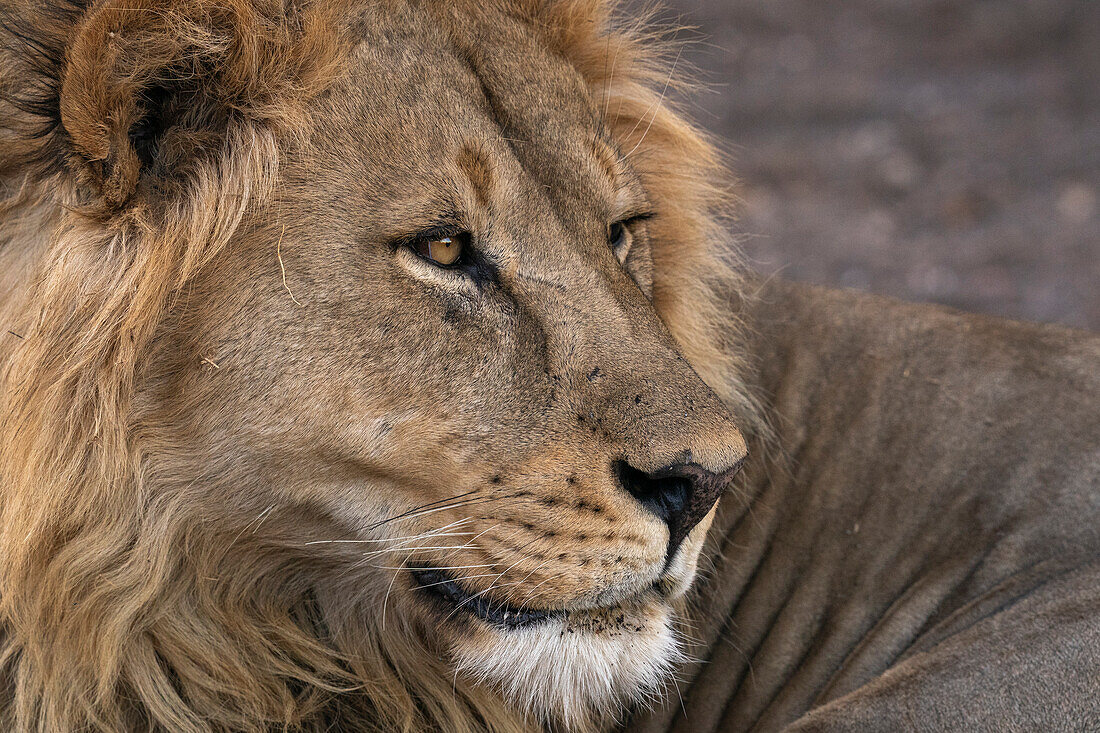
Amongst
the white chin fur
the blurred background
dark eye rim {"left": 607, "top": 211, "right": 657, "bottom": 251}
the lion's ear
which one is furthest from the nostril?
the blurred background

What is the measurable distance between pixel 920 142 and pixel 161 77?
19.1 feet

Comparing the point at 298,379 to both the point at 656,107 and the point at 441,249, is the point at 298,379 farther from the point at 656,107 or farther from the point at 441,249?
the point at 656,107

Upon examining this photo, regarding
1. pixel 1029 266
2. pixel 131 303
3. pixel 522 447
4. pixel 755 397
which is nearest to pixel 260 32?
pixel 131 303

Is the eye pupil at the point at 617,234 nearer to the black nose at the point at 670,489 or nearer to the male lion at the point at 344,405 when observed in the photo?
the male lion at the point at 344,405

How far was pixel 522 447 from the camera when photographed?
1.81 metres

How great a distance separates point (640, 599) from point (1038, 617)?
79 cm

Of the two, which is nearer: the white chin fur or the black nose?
the black nose

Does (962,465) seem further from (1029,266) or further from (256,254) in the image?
(1029,266)

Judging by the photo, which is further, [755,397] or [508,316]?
[755,397]

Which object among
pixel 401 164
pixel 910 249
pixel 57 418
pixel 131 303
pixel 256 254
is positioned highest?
pixel 910 249

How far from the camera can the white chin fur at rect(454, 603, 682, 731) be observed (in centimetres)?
185

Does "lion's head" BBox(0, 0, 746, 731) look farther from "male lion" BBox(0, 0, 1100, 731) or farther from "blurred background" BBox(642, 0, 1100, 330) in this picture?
"blurred background" BBox(642, 0, 1100, 330)

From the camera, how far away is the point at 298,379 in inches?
69.9

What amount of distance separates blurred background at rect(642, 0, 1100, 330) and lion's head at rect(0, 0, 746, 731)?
2.76 metres
